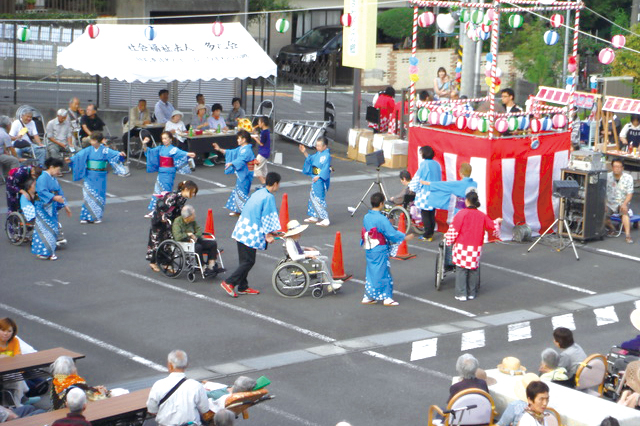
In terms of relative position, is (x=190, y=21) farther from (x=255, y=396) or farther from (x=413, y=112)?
(x=255, y=396)

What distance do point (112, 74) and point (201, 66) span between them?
202cm

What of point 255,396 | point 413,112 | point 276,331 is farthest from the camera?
point 413,112

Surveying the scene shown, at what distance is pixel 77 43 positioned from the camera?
72.4 ft

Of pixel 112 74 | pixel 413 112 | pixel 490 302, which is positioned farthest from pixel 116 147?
pixel 490 302

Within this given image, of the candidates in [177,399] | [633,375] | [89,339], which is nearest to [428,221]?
[89,339]

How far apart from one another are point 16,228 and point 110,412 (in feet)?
26.5

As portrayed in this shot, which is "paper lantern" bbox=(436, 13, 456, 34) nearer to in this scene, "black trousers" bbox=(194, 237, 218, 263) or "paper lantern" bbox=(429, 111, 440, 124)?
"paper lantern" bbox=(429, 111, 440, 124)

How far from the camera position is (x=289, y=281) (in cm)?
1437

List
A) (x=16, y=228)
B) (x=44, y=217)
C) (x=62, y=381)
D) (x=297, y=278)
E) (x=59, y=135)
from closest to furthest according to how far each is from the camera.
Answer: (x=62, y=381) → (x=297, y=278) → (x=44, y=217) → (x=16, y=228) → (x=59, y=135)

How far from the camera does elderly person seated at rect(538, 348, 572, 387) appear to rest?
31.6 ft

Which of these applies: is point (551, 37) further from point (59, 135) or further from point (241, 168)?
point (59, 135)

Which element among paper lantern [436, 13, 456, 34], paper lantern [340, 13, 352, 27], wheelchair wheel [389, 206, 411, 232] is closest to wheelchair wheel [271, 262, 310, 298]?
wheelchair wheel [389, 206, 411, 232]

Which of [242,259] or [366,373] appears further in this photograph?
[242,259]

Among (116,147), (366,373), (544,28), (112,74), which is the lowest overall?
(366,373)
